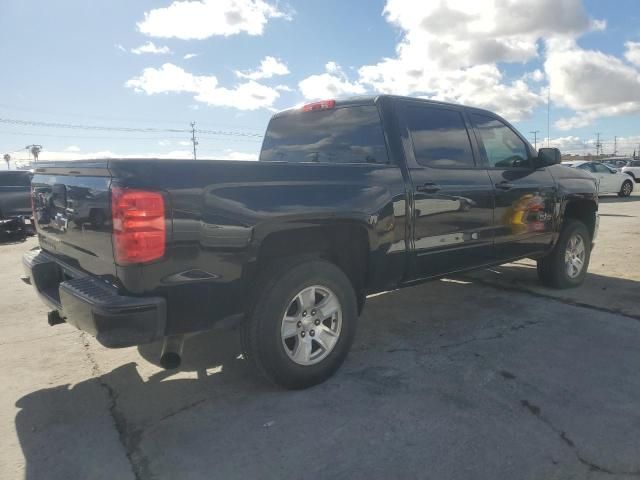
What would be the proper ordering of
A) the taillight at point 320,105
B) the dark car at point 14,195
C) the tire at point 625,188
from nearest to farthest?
the taillight at point 320,105
the dark car at point 14,195
the tire at point 625,188

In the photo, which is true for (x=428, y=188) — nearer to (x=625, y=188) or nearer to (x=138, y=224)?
(x=138, y=224)

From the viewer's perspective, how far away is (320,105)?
4.21 meters

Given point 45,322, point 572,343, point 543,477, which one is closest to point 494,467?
point 543,477

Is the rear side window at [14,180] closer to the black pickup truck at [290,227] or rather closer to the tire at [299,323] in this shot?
the black pickup truck at [290,227]

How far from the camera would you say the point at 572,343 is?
395cm

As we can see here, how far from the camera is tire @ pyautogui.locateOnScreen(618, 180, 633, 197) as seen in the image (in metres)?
Answer: 21.3

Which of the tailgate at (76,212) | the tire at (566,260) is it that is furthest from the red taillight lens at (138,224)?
the tire at (566,260)

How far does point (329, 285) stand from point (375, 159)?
3.65 feet

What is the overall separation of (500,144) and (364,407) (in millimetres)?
2991

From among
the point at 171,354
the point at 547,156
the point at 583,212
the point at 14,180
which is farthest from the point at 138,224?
the point at 14,180

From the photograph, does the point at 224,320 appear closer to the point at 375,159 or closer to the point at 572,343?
the point at 375,159

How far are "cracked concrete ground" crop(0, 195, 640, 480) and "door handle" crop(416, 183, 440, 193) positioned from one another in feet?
4.03

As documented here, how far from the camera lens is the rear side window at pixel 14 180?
12656 millimetres

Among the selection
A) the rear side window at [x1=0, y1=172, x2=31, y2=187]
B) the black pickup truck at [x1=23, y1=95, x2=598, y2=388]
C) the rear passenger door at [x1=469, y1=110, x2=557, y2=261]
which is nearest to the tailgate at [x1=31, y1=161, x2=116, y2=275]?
the black pickup truck at [x1=23, y1=95, x2=598, y2=388]
